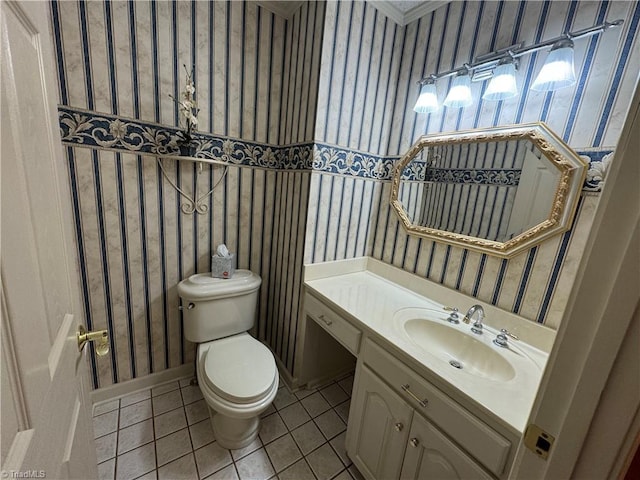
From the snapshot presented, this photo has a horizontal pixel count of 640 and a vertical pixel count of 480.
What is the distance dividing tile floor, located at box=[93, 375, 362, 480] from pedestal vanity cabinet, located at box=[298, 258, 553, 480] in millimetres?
238

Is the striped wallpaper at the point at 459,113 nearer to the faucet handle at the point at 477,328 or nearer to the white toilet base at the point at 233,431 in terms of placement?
the faucet handle at the point at 477,328

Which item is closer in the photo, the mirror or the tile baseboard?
the mirror

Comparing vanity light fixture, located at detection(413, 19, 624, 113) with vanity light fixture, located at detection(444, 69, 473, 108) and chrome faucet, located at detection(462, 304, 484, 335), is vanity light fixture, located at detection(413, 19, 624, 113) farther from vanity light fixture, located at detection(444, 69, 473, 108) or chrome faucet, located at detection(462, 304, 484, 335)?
chrome faucet, located at detection(462, 304, 484, 335)

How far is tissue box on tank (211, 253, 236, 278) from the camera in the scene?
1572 millimetres

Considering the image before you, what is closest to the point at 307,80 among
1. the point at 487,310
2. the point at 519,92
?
the point at 519,92

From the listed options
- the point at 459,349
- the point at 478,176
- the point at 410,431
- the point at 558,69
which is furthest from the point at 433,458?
the point at 558,69

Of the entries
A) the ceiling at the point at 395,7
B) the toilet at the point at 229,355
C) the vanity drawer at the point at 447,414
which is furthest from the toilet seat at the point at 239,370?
the ceiling at the point at 395,7

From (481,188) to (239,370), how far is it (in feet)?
4.95

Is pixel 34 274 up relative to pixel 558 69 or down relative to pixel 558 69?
down

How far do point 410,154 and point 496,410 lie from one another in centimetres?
128

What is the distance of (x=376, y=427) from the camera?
111cm

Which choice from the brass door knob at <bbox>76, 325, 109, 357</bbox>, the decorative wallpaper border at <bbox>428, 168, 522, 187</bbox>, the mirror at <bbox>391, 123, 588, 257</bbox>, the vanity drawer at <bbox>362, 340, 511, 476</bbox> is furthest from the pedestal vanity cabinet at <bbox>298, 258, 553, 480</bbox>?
the brass door knob at <bbox>76, 325, 109, 357</bbox>

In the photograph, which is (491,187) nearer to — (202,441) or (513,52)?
(513,52)

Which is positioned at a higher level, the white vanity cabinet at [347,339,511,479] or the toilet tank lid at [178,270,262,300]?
the toilet tank lid at [178,270,262,300]
